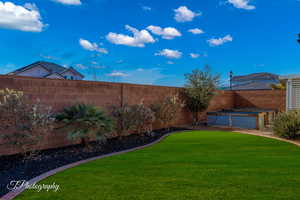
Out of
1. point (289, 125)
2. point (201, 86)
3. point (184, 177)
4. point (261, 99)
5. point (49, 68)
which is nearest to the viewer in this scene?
point (184, 177)

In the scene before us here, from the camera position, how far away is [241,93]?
1853cm

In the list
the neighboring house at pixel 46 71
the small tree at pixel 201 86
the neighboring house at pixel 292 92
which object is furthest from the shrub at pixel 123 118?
the neighboring house at pixel 46 71

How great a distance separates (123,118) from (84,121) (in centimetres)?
229

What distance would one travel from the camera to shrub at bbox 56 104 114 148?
6.89 meters

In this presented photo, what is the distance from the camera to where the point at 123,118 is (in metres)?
8.94

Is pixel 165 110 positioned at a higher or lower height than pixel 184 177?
higher

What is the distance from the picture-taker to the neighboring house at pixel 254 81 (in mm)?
34406

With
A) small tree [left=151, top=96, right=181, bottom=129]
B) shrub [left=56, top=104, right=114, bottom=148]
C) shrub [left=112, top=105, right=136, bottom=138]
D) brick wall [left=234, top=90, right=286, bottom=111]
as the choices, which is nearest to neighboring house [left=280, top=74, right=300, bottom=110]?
small tree [left=151, top=96, right=181, bottom=129]

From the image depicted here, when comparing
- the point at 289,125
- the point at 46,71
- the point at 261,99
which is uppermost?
the point at 46,71

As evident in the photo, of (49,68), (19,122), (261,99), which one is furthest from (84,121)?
(49,68)

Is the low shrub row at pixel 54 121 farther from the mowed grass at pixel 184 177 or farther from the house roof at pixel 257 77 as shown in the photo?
the house roof at pixel 257 77

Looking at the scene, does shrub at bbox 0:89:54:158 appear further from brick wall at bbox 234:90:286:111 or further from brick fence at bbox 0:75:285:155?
brick wall at bbox 234:90:286:111

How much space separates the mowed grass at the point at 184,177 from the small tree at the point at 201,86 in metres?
6.87

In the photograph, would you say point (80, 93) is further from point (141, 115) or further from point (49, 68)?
point (49, 68)
